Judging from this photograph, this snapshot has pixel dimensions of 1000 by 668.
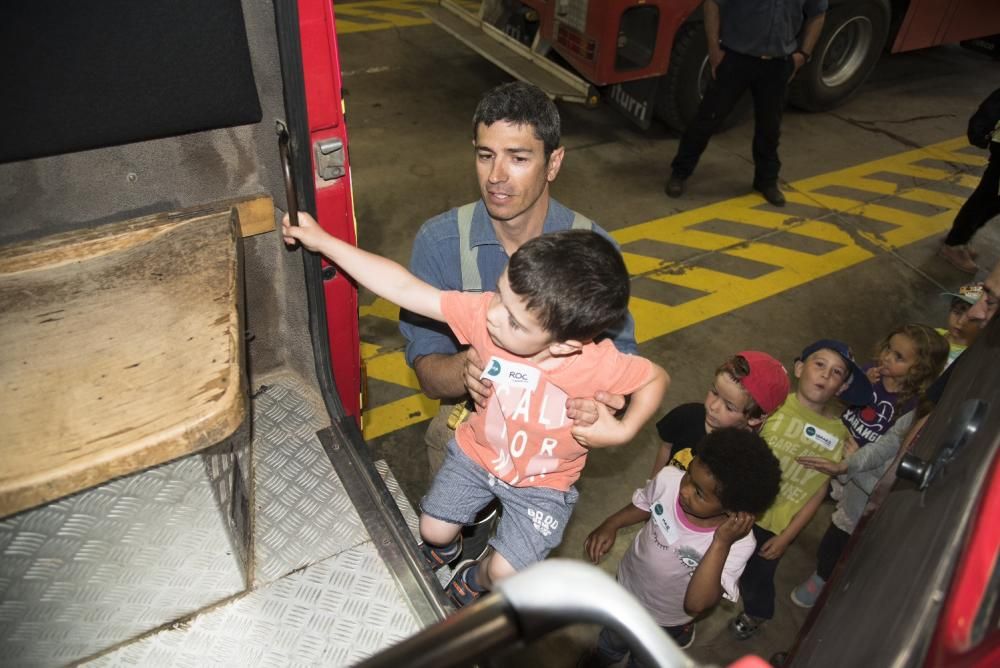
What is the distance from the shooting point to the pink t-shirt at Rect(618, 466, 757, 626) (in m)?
2.35

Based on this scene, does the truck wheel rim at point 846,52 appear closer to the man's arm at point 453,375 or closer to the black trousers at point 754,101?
the black trousers at point 754,101

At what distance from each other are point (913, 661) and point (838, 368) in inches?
76.1

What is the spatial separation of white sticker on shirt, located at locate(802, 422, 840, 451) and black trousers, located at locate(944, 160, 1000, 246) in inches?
136

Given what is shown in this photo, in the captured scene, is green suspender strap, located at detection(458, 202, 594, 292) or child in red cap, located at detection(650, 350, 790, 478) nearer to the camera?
green suspender strap, located at detection(458, 202, 594, 292)

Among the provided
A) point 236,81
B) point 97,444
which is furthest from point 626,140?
point 97,444

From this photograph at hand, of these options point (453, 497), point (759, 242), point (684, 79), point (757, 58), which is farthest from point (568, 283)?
point (684, 79)

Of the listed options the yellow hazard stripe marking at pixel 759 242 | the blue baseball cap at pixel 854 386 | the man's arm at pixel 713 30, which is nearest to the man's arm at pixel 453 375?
the yellow hazard stripe marking at pixel 759 242

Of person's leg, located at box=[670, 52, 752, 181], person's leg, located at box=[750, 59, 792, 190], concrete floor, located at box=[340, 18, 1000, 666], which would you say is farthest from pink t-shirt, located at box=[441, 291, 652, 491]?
person's leg, located at box=[750, 59, 792, 190]

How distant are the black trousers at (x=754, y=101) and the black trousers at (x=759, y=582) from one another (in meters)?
3.87

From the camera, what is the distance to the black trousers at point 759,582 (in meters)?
2.84

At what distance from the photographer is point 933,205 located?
6.45 m

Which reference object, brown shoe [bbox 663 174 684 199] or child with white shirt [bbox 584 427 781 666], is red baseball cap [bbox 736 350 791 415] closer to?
child with white shirt [bbox 584 427 781 666]

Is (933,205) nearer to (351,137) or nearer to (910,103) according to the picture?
(910,103)

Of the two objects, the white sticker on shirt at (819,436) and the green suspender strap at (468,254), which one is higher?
the green suspender strap at (468,254)
